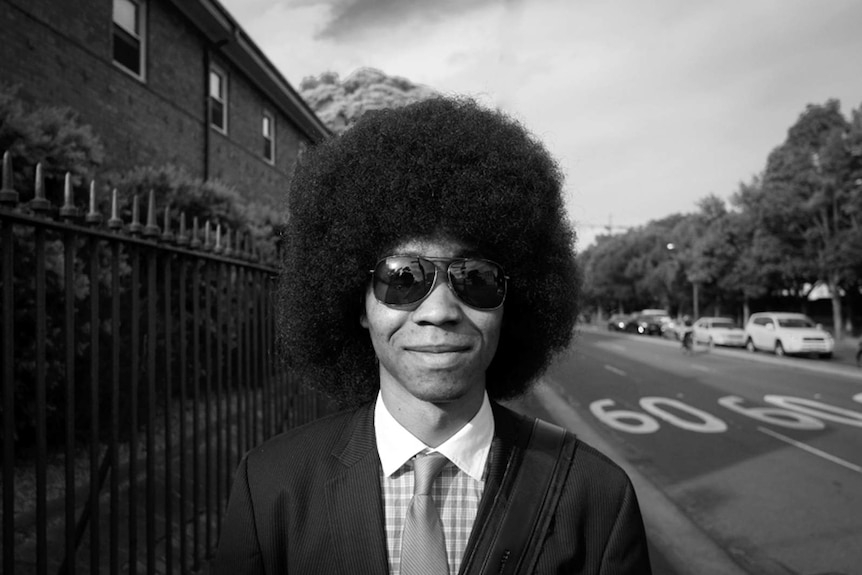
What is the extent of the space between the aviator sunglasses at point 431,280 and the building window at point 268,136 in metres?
15.1

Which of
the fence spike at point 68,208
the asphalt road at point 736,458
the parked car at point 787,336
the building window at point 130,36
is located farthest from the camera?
the parked car at point 787,336

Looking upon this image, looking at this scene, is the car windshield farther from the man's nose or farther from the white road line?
the man's nose

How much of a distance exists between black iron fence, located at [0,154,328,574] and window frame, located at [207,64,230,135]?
7803 millimetres

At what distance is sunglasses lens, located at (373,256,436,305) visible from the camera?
155 cm

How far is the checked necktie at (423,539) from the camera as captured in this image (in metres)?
1.36

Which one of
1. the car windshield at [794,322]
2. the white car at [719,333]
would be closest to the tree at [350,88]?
the white car at [719,333]

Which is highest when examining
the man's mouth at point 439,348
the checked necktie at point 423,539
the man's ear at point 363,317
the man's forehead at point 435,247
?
the man's forehead at point 435,247

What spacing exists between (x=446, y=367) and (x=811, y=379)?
16390mm

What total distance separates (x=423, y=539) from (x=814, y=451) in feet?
26.1

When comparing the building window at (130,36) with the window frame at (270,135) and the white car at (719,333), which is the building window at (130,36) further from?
the white car at (719,333)

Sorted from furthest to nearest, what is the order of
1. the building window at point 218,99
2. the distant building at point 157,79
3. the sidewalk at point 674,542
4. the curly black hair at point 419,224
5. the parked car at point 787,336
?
1. the parked car at point 787,336
2. the building window at point 218,99
3. the distant building at point 157,79
4. the sidewalk at point 674,542
5. the curly black hair at point 419,224

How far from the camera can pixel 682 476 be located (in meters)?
6.87

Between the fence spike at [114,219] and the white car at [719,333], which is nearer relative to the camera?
the fence spike at [114,219]

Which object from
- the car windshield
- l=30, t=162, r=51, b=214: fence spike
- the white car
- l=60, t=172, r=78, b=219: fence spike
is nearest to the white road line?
l=60, t=172, r=78, b=219: fence spike
